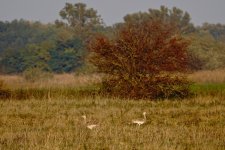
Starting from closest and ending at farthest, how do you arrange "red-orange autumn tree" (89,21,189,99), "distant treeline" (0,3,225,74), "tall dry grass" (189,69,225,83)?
"red-orange autumn tree" (89,21,189,99) → "tall dry grass" (189,69,225,83) → "distant treeline" (0,3,225,74)

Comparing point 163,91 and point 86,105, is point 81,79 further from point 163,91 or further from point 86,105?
point 86,105

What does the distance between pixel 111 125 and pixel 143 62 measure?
10.4m

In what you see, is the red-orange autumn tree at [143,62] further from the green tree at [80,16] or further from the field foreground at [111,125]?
the green tree at [80,16]

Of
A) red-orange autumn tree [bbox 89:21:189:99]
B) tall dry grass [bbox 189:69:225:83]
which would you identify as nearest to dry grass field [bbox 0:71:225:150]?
red-orange autumn tree [bbox 89:21:189:99]

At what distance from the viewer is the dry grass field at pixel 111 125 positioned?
1152cm

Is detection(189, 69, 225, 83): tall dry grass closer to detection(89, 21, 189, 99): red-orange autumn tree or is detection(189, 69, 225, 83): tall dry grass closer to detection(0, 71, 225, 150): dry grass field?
detection(89, 21, 189, 99): red-orange autumn tree

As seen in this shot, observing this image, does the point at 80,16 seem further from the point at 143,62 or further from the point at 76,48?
the point at 143,62

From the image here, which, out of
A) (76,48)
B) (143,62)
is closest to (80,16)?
(76,48)

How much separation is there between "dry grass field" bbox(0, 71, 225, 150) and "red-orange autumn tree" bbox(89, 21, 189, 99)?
2116 millimetres

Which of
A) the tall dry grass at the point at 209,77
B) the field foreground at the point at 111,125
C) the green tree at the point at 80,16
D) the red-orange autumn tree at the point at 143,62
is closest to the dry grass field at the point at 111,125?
the field foreground at the point at 111,125

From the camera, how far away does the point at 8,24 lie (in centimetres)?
10669

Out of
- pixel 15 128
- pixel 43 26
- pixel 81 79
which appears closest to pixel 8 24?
pixel 43 26

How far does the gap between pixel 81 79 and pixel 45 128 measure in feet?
56.4

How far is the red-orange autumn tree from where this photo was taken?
2445 centimetres
